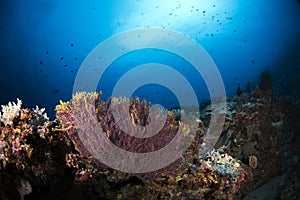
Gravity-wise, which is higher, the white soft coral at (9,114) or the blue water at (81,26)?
the blue water at (81,26)

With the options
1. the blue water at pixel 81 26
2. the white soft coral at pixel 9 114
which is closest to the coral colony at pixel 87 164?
the white soft coral at pixel 9 114

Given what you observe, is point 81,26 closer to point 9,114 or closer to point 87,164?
point 9,114

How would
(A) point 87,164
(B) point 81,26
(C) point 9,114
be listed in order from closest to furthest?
(C) point 9,114, (A) point 87,164, (B) point 81,26

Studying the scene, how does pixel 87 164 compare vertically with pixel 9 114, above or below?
below

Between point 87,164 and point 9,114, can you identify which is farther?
point 87,164

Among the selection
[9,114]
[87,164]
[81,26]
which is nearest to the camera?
[9,114]

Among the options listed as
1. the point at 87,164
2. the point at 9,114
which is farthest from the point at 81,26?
the point at 87,164

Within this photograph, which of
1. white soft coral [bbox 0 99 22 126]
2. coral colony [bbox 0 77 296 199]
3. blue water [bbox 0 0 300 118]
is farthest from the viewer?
blue water [bbox 0 0 300 118]

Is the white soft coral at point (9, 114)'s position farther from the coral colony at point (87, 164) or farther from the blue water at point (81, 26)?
the blue water at point (81, 26)

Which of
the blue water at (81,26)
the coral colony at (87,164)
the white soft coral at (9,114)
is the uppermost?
the blue water at (81,26)

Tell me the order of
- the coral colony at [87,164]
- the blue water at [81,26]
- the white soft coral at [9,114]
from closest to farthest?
the coral colony at [87,164], the white soft coral at [9,114], the blue water at [81,26]

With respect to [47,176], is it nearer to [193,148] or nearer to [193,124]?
[193,148]

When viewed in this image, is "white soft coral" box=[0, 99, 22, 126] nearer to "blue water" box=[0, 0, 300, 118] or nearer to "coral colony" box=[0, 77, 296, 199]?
"coral colony" box=[0, 77, 296, 199]

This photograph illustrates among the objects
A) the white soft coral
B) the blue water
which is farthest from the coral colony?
the blue water
